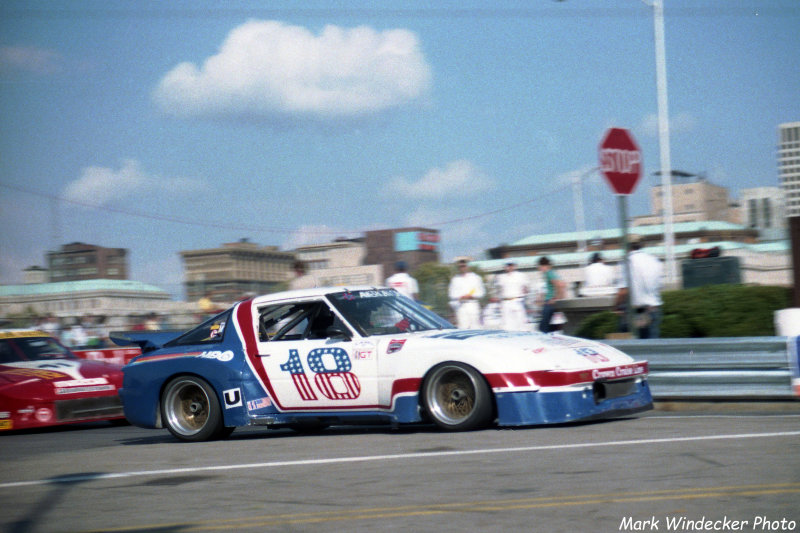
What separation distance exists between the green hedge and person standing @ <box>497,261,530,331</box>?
6.87 feet

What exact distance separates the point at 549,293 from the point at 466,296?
2135 millimetres

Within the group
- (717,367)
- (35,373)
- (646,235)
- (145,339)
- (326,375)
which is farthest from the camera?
(646,235)

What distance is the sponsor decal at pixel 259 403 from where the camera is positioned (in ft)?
29.3

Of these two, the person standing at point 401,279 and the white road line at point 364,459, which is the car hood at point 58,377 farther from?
the white road line at point 364,459

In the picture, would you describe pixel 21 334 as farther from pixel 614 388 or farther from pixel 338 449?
pixel 614 388

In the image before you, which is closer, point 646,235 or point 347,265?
point 646,235

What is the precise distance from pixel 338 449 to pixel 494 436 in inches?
48.1

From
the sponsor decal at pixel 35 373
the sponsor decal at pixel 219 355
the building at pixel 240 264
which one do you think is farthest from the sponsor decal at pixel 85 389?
the building at pixel 240 264

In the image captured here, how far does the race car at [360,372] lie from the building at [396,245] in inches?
3002

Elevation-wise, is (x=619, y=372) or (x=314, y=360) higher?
(x=314, y=360)

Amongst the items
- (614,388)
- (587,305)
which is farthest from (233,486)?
(587,305)

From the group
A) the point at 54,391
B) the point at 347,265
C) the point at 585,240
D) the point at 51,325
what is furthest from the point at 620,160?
the point at 585,240

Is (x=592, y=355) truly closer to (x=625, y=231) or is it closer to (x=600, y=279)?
(x=625, y=231)

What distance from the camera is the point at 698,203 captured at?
5290 inches
